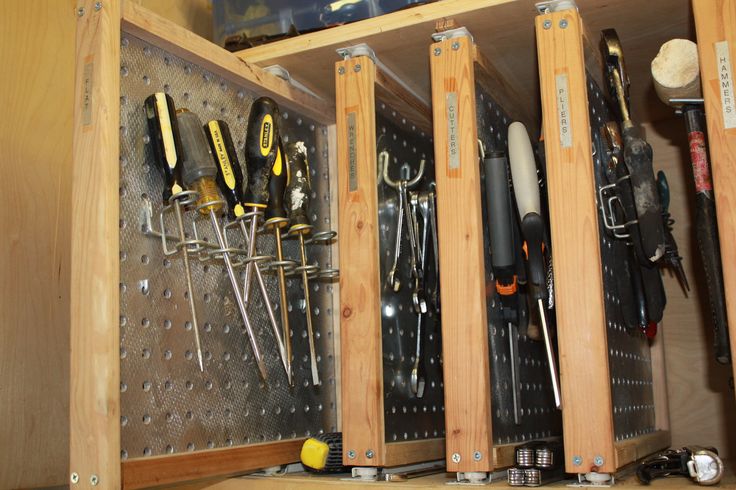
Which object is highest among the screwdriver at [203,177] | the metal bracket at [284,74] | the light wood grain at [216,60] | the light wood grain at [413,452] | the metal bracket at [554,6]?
the metal bracket at [284,74]

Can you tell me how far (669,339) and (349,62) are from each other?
2.85 ft

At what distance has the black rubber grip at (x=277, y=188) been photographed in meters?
1.14

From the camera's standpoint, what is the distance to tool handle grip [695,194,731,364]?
3.15 feet

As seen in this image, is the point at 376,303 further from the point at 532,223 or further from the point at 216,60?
the point at 216,60

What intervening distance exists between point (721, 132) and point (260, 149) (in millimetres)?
587

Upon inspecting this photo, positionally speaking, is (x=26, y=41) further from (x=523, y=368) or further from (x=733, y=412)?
(x=733, y=412)

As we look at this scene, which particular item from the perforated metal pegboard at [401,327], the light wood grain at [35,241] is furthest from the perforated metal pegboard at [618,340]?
the light wood grain at [35,241]

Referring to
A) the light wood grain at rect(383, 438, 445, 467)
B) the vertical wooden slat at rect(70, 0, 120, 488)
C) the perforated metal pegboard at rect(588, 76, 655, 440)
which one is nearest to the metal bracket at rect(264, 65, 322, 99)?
the vertical wooden slat at rect(70, 0, 120, 488)

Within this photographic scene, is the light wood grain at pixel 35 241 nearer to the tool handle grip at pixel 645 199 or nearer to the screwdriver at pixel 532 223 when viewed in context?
the screwdriver at pixel 532 223

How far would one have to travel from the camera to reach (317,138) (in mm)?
1411

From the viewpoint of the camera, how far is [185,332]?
104 cm

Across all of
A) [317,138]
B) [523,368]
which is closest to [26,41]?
[317,138]

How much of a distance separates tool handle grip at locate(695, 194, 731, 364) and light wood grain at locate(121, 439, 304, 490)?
597 mm

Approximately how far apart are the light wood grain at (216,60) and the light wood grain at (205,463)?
515 mm
